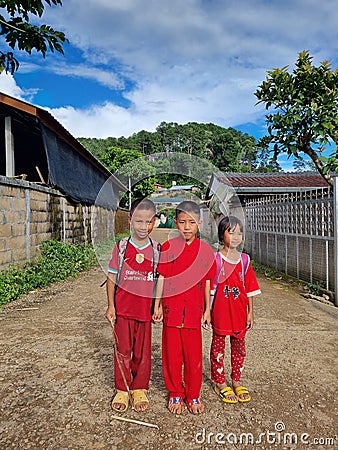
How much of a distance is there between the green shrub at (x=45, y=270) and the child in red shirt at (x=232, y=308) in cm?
391

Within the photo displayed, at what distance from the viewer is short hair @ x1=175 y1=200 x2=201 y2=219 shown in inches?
96.2

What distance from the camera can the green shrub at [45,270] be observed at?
5.89 meters

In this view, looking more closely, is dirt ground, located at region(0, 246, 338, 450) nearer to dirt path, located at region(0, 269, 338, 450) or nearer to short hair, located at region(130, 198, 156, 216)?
dirt path, located at region(0, 269, 338, 450)

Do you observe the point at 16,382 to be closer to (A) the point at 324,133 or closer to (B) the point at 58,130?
(A) the point at 324,133

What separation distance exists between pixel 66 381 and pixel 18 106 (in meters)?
5.87

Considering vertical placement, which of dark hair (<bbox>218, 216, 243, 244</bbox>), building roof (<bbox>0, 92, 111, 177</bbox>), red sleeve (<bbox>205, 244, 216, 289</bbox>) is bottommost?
red sleeve (<bbox>205, 244, 216, 289</bbox>)

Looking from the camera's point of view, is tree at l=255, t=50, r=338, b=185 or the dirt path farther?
tree at l=255, t=50, r=338, b=185

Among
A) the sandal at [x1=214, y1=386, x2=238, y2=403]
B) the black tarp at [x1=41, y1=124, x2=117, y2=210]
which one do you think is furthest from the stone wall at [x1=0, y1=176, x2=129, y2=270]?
the sandal at [x1=214, y1=386, x2=238, y2=403]

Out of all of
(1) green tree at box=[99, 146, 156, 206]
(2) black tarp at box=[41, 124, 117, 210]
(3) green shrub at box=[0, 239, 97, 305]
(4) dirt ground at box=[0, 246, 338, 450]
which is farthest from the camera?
(2) black tarp at box=[41, 124, 117, 210]

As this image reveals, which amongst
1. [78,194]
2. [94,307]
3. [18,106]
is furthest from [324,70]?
[78,194]

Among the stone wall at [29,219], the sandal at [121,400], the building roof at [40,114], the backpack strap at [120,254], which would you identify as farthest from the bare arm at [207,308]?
the building roof at [40,114]

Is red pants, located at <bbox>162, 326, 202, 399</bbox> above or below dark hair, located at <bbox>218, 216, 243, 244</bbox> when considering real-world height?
below

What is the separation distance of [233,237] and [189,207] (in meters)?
0.44

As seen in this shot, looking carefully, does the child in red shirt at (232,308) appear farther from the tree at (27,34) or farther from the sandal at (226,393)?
the tree at (27,34)
